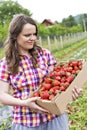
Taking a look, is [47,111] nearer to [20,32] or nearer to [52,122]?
[52,122]

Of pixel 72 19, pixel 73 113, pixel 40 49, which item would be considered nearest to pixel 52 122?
pixel 40 49

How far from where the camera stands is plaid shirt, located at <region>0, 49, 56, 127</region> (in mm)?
2834

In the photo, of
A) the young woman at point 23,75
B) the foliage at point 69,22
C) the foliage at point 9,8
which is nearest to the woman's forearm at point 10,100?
the young woman at point 23,75

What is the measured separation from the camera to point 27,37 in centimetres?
285

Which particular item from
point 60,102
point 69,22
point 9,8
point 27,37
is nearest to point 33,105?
point 60,102

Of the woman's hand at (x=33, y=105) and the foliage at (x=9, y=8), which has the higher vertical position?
the foliage at (x=9, y=8)

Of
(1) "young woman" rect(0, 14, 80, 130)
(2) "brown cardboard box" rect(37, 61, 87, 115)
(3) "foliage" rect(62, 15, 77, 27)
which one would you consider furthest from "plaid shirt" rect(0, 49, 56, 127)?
(3) "foliage" rect(62, 15, 77, 27)

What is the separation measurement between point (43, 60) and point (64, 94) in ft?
1.58

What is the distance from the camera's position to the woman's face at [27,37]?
9.33 ft

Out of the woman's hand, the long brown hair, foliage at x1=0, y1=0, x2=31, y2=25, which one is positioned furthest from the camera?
foliage at x1=0, y1=0, x2=31, y2=25

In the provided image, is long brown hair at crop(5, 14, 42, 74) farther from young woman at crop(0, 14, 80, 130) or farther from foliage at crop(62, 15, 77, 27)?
foliage at crop(62, 15, 77, 27)

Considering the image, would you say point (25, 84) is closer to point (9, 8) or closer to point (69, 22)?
point (9, 8)

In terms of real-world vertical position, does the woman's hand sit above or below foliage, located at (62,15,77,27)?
above

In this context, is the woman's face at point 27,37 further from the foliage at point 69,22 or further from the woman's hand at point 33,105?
the foliage at point 69,22
